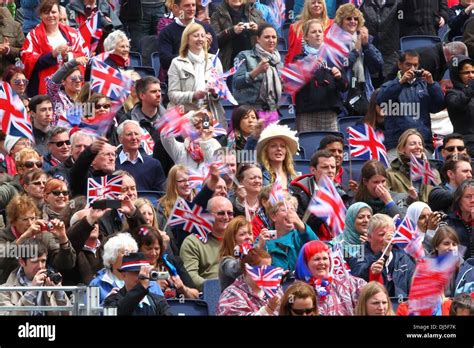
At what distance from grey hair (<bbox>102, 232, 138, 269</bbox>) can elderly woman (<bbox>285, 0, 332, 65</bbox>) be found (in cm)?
458

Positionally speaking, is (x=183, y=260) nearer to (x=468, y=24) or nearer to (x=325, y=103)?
(x=325, y=103)

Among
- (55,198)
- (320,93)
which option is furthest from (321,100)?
(55,198)

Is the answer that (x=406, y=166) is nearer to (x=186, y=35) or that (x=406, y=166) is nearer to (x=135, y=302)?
(x=186, y=35)

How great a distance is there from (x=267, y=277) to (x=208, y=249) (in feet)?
4.52

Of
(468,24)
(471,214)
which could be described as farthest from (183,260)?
(468,24)

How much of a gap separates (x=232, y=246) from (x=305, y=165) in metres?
2.42

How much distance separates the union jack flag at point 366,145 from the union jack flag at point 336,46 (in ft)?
3.33

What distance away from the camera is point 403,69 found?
16953 millimetres

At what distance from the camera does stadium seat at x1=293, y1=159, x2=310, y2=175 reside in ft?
52.6

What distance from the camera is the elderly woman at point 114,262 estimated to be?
42.8 ft

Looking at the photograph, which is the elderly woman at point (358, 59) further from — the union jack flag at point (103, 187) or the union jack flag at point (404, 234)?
the union jack flag at point (103, 187)

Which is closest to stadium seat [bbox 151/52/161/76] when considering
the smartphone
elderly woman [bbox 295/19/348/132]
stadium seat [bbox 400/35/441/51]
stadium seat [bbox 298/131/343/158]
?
Answer: elderly woman [bbox 295/19/348/132]
